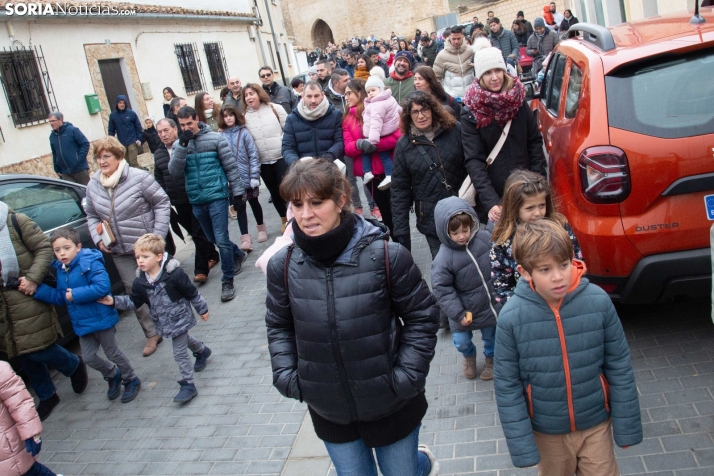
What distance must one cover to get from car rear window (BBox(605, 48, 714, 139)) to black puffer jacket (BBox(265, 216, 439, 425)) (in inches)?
73.5

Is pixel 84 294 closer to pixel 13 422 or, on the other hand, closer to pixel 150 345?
pixel 150 345

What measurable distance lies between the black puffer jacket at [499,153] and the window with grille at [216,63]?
1805cm

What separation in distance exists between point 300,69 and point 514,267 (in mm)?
33958

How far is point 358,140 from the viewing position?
7125 millimetres

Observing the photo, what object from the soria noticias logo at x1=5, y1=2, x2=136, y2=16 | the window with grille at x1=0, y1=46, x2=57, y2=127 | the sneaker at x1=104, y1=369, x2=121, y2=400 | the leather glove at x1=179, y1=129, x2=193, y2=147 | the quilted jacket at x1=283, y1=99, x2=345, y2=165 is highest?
the soria noticias logo at x1=5, y1=2, x2=136, y2=16

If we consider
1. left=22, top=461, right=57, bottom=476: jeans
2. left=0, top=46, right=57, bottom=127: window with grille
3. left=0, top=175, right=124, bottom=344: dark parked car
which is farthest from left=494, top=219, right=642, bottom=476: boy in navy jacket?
left=0, top=46, right=57, bottom=127: window with grille

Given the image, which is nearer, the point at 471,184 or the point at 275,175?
the point at 471,184

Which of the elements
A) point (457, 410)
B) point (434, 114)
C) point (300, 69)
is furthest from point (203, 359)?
point (300, 69)

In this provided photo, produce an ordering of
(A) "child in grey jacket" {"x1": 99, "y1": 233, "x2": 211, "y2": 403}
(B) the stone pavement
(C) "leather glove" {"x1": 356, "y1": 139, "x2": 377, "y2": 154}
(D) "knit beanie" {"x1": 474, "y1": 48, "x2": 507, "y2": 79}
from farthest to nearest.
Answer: (C) "leather glove" {"x1": 356, "y1": 139, "x2": 377, "y2": 154}, (A) "child in grey jacket" {"x1": 99, "y1": 233, "x2": 211, "y2": 403}, (D) "knit beanie" {"x1": 474, "y1": 48, "x2": 507, "y2": 79}, (B) the stone pavement

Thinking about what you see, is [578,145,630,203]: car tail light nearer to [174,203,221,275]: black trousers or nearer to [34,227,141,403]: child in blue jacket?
[34,227,141,403]: child in blue jacket

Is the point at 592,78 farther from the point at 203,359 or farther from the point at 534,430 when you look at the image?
the point at 203,359

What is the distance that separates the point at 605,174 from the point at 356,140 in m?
3.69

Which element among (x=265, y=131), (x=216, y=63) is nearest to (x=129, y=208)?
(x=265, y=131)

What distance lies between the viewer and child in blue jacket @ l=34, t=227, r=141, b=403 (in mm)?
5234
